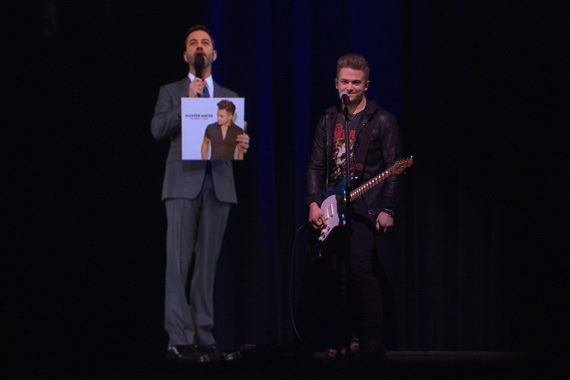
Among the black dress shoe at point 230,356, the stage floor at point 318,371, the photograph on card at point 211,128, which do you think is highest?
the photograph on card at point 211,128

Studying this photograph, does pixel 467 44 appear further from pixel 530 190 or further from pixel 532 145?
pixel 530 190

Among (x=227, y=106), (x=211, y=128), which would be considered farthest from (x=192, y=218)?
(x=227, y=106)

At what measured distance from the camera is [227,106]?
3.28 m

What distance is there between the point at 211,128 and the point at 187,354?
1.29 metres

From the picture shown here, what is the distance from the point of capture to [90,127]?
3.70 m

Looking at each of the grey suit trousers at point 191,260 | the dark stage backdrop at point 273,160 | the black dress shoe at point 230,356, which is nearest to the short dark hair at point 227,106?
the grey suit trousers at point 191,260

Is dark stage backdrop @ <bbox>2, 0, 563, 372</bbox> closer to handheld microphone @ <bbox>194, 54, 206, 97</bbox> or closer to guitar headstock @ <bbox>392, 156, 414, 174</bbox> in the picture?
handheld microphone @ <bbox>194, 54, 206, 97</bbox>

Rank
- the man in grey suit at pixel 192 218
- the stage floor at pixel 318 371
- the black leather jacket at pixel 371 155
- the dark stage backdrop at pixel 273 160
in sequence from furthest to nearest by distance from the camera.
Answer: the dark stage backdrop at pixel 273 160 < the man in grey suit at pixel 192 218 < the black leather jacket at pixel 371 155 < the stage floor at pixel 318 371

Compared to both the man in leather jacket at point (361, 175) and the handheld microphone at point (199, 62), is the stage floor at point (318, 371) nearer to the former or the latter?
the man in leather jacket at point (361, 175)

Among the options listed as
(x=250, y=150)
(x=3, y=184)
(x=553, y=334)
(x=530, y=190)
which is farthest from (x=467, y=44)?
(x=3, y=184)

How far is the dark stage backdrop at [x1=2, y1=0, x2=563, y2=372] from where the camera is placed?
3.63 m

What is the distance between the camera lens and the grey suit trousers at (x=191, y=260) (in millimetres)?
3301

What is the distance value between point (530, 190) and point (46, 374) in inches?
119

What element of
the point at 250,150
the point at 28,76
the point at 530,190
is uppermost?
the point at 28,76
